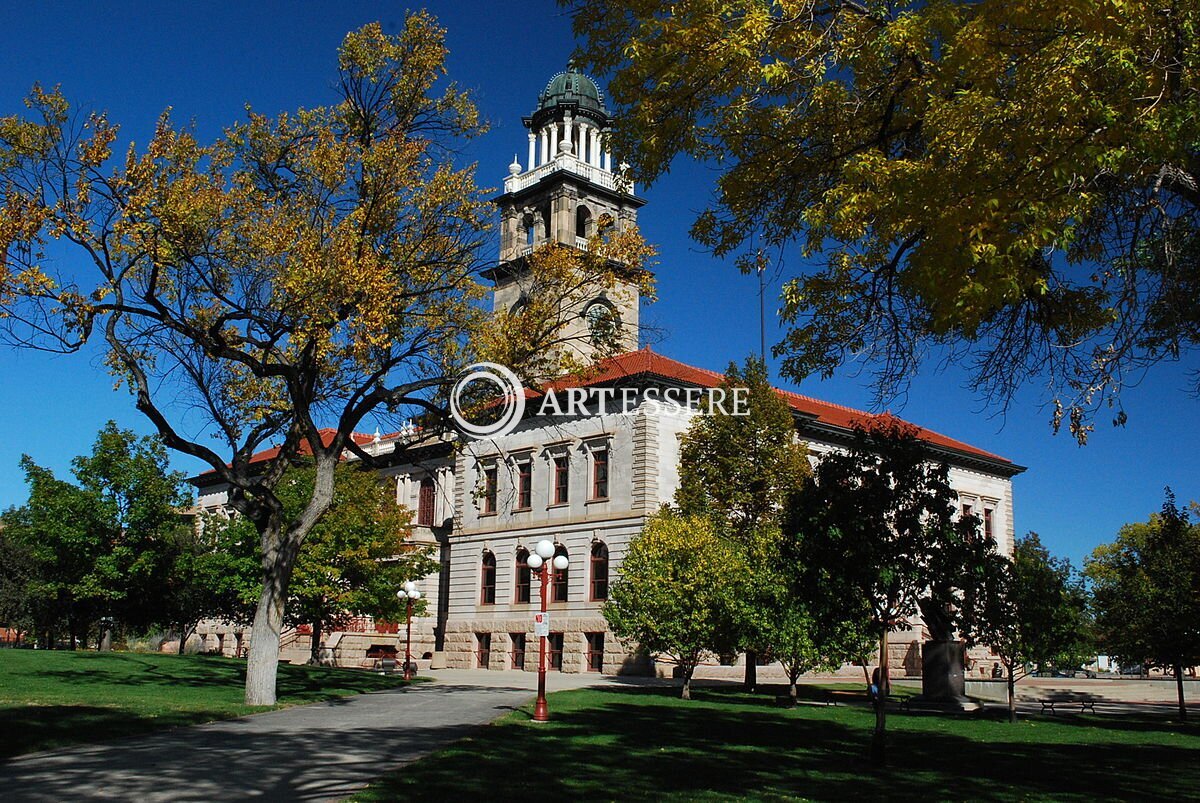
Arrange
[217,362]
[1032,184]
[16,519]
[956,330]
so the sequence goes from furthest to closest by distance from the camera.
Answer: [16,519] → [217,362] → [956,330] → [1032,184]

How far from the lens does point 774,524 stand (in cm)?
3528

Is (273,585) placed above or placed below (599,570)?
below

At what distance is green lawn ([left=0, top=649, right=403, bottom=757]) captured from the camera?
1420cm

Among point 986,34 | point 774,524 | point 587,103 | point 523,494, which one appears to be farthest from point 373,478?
point 986,34

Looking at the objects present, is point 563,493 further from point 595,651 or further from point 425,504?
point 425,504

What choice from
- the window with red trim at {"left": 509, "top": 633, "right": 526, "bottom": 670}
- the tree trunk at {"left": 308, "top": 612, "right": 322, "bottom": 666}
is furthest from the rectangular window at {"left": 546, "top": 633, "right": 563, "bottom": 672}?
the tree trunk at {"left": 308, "top": 612, "right": 322, "bottom": 666}

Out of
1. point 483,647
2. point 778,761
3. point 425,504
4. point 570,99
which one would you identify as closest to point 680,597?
point 778,761

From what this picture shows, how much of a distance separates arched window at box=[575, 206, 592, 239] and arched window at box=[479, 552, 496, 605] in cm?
2086

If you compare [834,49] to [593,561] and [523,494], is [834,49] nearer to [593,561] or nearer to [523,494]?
[593,561]

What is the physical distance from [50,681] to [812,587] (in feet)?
57.9

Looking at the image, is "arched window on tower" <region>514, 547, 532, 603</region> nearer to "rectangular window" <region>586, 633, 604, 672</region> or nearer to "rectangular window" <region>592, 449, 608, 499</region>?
"rectangular window" <region>586, 633, 604, 672</region>

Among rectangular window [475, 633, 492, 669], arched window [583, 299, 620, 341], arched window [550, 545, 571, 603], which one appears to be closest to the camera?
arched window [583, 299, 620, 341]

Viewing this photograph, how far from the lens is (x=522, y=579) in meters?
48.1

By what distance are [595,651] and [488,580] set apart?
850 cm
